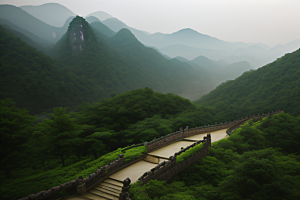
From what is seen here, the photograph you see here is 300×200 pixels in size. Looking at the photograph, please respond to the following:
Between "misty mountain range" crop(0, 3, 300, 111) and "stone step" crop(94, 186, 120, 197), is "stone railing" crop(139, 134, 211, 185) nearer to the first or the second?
"stone step" crop(94, 186, 120, 197)

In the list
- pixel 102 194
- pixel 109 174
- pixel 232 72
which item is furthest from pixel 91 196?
pixel 232 72

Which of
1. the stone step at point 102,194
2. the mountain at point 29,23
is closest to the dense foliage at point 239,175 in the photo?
the stone step at point 102,194

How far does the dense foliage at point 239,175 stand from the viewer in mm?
10688

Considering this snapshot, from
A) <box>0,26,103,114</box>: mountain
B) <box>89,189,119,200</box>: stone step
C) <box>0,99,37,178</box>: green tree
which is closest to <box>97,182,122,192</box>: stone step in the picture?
<box>89,189,119,200</box>: stone step

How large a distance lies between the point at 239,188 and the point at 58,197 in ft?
36.6

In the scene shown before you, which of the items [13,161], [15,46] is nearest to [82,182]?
[13,161]

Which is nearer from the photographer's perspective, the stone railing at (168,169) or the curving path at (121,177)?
the curving path at (121,177)

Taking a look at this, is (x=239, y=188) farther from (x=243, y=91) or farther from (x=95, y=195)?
(x=243, y=91)

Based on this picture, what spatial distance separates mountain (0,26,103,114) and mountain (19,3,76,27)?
79.9m

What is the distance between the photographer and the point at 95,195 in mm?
11672

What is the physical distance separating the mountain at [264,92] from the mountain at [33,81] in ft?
191

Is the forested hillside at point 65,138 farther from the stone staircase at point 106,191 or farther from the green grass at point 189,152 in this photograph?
the green grass at point 189,152

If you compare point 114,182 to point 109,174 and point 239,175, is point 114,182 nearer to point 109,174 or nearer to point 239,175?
point 109,174

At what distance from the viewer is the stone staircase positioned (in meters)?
11.4
